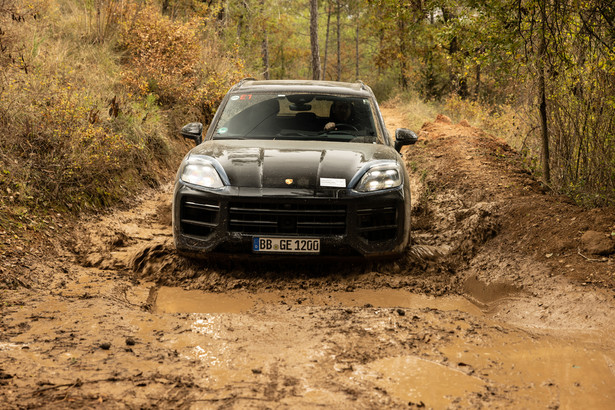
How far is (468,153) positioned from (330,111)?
4.85 m

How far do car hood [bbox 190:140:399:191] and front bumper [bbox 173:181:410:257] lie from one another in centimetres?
11

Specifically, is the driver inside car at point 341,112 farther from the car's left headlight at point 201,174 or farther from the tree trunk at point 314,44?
the tree trunk at point 314,44

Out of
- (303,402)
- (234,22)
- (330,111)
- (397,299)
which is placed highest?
(234,22)

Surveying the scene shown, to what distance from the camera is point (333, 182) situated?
4.78 metres

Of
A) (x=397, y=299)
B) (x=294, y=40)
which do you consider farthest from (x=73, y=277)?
(x=294, y=40)

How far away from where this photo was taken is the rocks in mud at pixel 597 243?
16.4 ft

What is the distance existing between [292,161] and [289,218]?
0.57 m

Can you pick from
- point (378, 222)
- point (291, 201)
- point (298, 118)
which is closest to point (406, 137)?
point (298, 118)

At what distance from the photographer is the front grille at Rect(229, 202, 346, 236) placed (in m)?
4.67

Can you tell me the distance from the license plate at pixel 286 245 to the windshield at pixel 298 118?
4.79 feet

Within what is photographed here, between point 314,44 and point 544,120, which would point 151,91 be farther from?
point 314,44

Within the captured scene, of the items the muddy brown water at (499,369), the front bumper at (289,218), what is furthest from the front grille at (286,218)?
the muddy brown water at (499,369)

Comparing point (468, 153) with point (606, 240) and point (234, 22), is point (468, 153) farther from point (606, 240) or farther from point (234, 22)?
point (234, 22)

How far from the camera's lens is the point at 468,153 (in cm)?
1030
